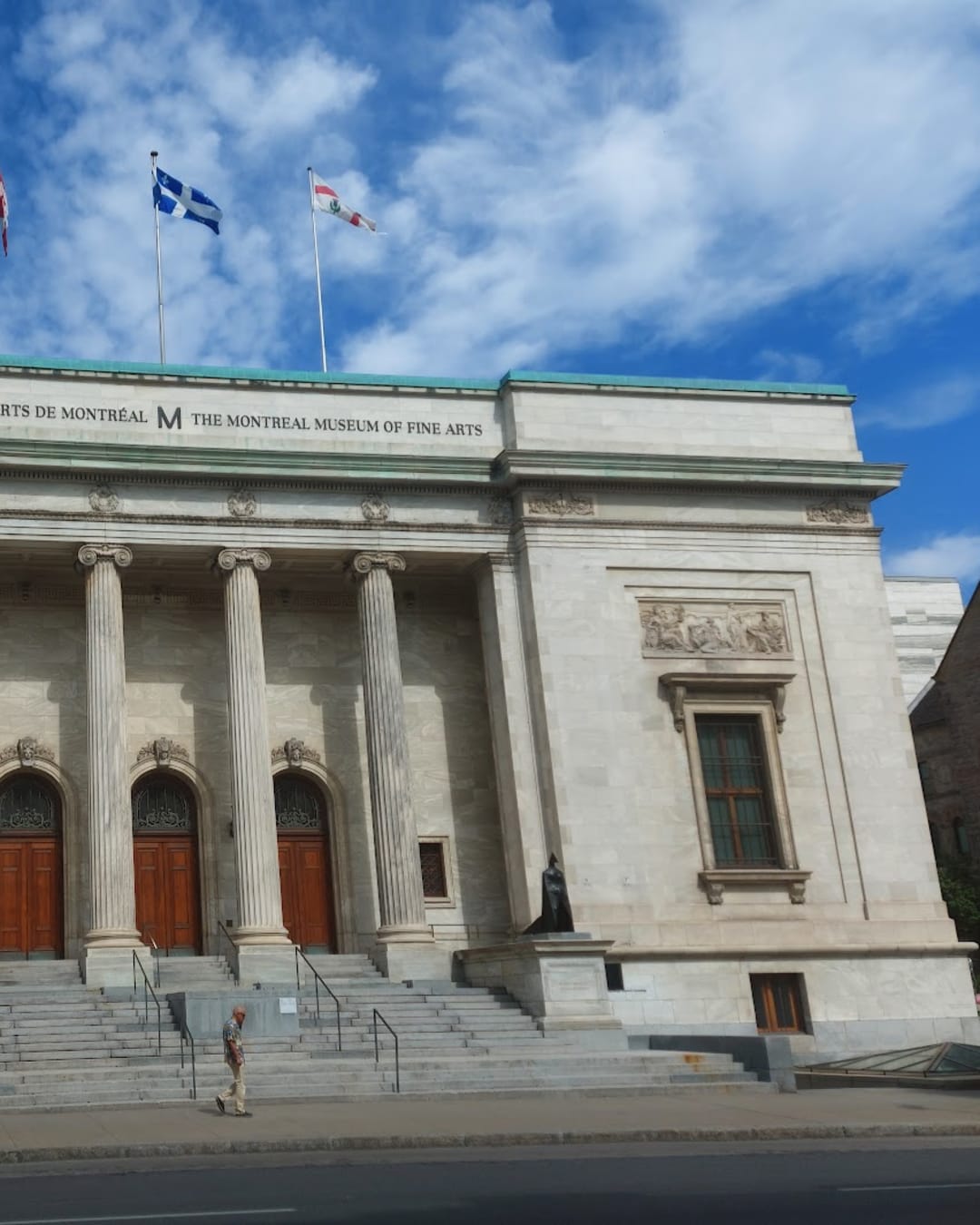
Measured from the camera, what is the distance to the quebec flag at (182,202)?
33531mm

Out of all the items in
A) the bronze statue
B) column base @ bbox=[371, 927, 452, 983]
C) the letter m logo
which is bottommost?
column base @ bbox=[371, 927, 452, 983]

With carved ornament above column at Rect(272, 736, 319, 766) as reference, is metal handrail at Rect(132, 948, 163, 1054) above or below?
below

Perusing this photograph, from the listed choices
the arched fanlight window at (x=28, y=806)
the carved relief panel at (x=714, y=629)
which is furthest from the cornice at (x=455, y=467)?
the arched fanlight window at (x=28, y=806)

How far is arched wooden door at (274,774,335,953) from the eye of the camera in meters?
30.7

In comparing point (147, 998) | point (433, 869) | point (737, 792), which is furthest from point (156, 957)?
point (737, 792)

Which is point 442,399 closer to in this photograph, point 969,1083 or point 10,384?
point 10,384

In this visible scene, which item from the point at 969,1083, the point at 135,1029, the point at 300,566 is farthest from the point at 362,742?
the point at 969,1083

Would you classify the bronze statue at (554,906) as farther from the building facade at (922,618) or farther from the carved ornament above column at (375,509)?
the building facade at (922,618)

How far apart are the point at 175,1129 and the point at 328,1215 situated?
6.46m

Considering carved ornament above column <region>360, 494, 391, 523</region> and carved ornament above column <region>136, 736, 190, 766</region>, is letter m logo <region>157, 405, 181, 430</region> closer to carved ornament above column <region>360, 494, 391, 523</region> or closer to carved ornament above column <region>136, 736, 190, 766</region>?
carved ornament above column <region>360, 494, 391, 523</region>

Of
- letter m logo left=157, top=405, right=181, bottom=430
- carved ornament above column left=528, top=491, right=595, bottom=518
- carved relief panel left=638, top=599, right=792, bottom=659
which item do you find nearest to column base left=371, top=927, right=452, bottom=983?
carved relief panel left=638, top=599, right=792, bottom=659

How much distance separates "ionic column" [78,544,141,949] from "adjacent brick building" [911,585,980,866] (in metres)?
28.5

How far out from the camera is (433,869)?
3097 cm

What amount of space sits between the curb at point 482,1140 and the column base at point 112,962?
420 inches
